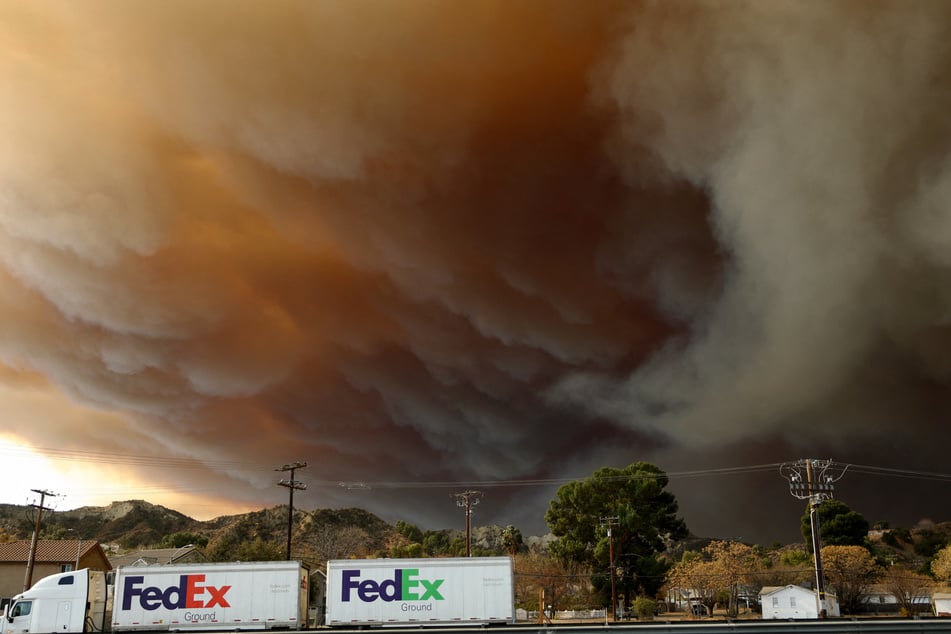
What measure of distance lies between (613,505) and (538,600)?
57.8 feet

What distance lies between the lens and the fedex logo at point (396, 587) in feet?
148

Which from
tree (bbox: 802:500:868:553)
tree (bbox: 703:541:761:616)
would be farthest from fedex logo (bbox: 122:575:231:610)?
tree (bbox: 802:500:868:553)

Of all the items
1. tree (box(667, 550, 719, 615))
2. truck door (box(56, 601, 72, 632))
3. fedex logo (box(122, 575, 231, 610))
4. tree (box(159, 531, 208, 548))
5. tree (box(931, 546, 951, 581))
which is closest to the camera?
truck door (box(56, 601, 72, 632))

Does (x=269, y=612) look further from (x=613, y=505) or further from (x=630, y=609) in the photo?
(x=613, y=505)

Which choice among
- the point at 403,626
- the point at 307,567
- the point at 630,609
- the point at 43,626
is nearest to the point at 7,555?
the point at 43,626

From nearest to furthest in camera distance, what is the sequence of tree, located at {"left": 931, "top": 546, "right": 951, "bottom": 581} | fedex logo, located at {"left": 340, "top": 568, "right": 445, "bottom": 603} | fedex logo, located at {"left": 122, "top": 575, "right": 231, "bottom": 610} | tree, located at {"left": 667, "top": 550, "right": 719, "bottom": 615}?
fedex logo, located at {"left": 340, "top": 568, "right": 445, "bottom": 603} < fedex logo, located at {"left": 122, "top": 575, "right": 231, "bottom": 610} < tree, located at {"left": 931, "top": 546, "right": 951, "bottom": 581} < tree, located at {"left": 667, "top": 550, "right": 719, "bottom": 615}

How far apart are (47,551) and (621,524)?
73.0 meters

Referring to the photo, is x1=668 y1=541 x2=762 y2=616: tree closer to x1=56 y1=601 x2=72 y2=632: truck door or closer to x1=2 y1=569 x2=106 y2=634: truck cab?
x1=2 y1=569 x2=106 y2=634: truck cab

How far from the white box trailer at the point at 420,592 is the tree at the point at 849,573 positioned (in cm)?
6223

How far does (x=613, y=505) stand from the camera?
328ft

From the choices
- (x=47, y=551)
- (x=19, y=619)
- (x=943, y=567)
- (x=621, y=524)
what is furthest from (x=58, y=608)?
(x=943, y=567)

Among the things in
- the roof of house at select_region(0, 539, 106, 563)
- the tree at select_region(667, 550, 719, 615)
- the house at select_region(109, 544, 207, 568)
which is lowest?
the tree at select_region(667, 550, 719, 615)

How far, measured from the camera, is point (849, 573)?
89.9 m

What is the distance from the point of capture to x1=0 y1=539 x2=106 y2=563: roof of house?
88.0 meters
